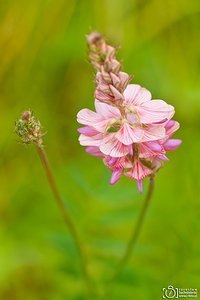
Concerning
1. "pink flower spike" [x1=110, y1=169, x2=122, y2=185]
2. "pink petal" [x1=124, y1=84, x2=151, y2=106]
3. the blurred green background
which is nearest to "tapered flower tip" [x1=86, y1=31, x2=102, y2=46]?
"pink petal" [x1=124, y1=84, x2=151, y2=106]

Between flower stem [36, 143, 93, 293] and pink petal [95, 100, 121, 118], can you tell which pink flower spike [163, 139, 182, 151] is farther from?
flower stem [36, 143, 93, 293]

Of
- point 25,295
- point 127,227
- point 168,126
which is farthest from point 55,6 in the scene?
point 168,126

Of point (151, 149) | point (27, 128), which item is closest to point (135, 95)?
point (151, 149)

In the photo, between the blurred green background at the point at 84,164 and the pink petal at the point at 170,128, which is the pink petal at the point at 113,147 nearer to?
the pink petal at the point at 170,128

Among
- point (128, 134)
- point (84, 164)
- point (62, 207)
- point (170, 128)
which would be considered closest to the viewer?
point (128, 134)

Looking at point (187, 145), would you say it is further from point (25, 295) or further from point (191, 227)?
point (25, 295)

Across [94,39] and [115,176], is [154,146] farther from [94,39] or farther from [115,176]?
[94,39]

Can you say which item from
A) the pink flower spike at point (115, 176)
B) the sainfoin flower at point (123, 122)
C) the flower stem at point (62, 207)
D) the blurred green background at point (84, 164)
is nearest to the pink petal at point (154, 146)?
the sainfoin flower at point (123, 122)
